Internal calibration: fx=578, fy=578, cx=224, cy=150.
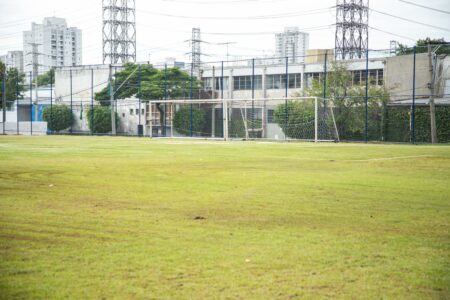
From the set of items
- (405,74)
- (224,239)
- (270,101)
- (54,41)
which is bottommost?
(224,239)

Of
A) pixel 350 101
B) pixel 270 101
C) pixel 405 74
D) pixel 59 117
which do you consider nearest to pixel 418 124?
pixel 350 101

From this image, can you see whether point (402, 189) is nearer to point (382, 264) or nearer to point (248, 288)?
point (382, 264)

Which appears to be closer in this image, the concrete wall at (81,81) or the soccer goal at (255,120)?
the soccer goal at (255,120)

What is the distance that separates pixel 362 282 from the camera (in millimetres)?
4637

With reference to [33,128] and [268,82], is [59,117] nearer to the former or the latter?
[33,128]

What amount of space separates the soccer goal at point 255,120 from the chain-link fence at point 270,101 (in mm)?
78

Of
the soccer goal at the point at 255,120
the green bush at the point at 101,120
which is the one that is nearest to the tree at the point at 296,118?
the soccer goal at the point at 255,120

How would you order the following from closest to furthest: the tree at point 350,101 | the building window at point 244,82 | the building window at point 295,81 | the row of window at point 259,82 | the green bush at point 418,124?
the tree at point 350,101 < the green bush at point 418,124 < the building window at point 295,81 < the row of window at point 259,82 < the building window at point 244,82

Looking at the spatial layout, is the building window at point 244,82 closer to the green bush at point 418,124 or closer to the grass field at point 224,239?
the green bush at point 418,124

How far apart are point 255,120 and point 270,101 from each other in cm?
782

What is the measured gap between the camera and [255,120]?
45.9m

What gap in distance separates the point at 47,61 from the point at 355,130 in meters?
151

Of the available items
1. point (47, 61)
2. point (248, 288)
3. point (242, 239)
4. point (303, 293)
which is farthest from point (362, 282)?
point (47, 61)

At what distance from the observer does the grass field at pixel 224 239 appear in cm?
454
